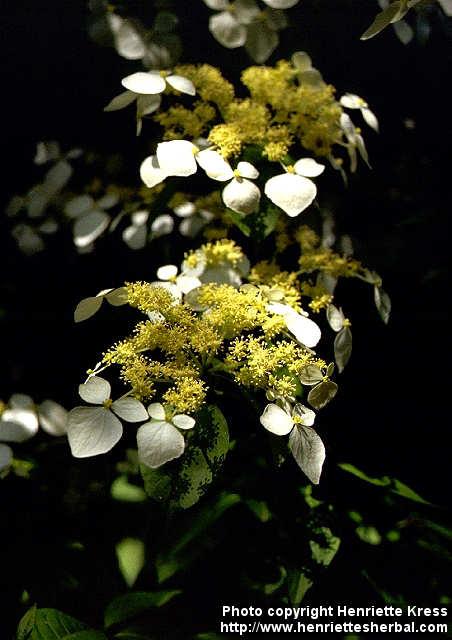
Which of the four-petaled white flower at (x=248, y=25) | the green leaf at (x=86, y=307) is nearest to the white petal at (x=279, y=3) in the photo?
the four-petaled white flower at (x=248, y=25)

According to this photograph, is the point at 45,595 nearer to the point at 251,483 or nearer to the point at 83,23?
the point at 251,483

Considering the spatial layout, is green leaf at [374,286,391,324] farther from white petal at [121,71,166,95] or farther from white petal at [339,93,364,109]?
white petal at [121,71,166,95]

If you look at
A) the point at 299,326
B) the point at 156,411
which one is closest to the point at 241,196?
the point at 299,326

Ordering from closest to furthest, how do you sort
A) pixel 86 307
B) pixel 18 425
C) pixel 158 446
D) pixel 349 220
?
pixel 158 446 → pixel 86 307 → pixel 18 425 → pixel 349 220

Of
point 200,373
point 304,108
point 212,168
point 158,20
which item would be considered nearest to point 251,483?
point 200,373

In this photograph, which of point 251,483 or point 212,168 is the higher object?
point 212,168

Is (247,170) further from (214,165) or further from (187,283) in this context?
(187,283)
